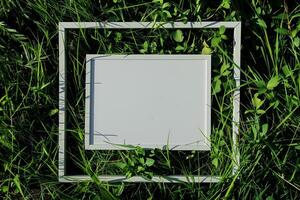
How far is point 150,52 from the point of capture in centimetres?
137

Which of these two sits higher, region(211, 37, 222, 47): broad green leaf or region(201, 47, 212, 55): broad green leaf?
region(211, 37, 222, 47): broad green leaf

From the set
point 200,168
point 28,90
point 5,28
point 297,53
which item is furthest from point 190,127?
point 5,28

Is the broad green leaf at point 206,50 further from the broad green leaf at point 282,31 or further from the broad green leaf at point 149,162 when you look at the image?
the broad green leaf at point 149,162

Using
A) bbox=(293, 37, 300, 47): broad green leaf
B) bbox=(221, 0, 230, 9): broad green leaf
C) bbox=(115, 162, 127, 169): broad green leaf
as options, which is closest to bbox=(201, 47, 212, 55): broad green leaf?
bbox=(221, 0, 230, 9): broad green leaf

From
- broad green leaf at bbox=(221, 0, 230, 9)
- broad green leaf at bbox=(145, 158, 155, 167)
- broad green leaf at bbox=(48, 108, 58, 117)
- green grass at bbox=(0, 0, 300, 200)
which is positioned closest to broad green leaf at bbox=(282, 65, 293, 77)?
green grass at bbox=(0, 0, 300, 200)

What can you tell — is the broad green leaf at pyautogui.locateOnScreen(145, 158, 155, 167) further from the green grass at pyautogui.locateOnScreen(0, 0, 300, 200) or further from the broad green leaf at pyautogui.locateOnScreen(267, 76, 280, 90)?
the broad green leaf at pyautogui.locateOnScreen(267, 76, 280, 90)

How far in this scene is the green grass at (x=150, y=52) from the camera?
52.6 inches

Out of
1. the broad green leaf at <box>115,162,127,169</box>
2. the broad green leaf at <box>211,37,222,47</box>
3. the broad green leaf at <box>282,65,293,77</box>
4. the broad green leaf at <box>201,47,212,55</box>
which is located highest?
the broad green leaf at <box>211,37,222,47</box>

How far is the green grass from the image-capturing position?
1336 mm

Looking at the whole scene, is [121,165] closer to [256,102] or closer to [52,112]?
[52,112]

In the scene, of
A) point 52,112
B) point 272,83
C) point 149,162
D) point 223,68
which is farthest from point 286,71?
point 52,112

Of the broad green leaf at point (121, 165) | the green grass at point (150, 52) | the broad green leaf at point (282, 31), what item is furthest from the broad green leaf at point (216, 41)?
the broad green leaf at point (121, 165)

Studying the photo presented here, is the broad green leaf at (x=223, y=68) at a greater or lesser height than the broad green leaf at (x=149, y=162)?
greater

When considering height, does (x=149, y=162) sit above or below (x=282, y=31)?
below
